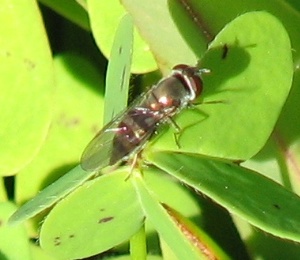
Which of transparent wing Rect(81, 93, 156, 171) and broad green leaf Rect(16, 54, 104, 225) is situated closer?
transparent wing Rect(81, 93, 156, 171)

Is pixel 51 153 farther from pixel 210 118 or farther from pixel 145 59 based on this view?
pixel 210 118

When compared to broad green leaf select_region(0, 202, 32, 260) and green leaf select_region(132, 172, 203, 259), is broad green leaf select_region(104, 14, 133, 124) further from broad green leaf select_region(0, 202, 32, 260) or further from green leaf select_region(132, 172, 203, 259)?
broad green leaf select_region(0, 202, 32, 260)

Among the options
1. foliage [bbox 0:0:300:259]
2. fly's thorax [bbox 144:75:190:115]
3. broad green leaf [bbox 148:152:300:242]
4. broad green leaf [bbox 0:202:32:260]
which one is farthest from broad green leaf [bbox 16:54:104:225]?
broad green leaf [bbox 148:152:300:242]

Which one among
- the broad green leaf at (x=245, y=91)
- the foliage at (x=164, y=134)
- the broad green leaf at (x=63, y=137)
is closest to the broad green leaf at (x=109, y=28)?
the foliage at (x=164, y=134)

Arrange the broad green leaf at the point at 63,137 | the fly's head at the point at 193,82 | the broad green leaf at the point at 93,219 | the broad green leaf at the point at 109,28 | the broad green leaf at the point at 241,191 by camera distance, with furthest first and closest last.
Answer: the broad green leaf at the point at 63,137 < the broad green leaf at the point at 109,28 < the fly's head at the point at 193,82 < the broad green leaf at the point at 93,219 < the broad green leaf at the point at 241,191

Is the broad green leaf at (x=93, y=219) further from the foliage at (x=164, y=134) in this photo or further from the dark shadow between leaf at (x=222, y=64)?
the dark shadow between leaf at (x=222, y=64)
